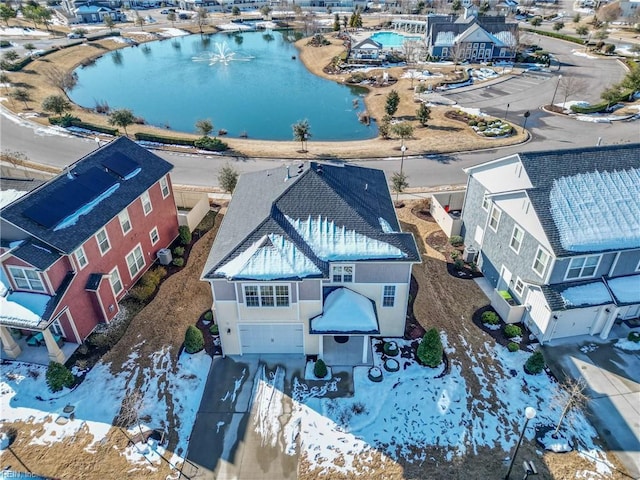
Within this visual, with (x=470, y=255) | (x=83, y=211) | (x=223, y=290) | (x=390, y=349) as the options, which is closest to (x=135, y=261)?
(x=83, y=211)

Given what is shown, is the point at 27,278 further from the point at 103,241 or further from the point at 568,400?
the point at 568,400

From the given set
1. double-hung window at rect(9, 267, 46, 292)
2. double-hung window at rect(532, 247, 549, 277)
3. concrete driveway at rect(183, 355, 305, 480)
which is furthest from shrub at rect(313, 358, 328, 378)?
double-hung window at rect(9, 267, 46, 292)

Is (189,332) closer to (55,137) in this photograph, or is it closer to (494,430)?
(494,430)

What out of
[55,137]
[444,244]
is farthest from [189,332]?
[55,137]

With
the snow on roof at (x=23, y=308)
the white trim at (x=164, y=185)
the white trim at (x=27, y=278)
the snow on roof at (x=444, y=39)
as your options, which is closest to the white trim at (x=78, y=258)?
the white trim at (x=27, y=278)

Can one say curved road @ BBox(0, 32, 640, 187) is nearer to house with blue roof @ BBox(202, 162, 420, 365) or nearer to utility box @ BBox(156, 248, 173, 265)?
utility box @ BBox(156, 248, 173, 265)

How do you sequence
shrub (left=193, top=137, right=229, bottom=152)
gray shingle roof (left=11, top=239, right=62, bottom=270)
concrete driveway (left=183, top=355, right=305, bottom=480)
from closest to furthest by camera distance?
concrete driveway (left=183, top=355, right=305, bottom=480) → gray shingle roof (left=11, top=239, right=62, bottom=270) → shrub (left=193, top=137, right=229, bottom=152)
